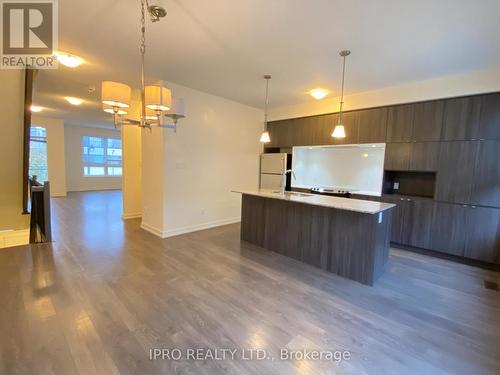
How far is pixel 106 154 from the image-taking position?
1016 cm

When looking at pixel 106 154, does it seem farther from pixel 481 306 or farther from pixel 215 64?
pixel 481 306

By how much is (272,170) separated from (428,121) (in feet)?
10.0

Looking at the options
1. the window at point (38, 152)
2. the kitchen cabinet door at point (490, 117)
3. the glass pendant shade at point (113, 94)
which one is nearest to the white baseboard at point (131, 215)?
the glass pendant shade at point (113, 94)

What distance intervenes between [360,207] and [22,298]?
359cm

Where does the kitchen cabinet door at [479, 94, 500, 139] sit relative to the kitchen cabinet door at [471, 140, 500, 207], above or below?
above

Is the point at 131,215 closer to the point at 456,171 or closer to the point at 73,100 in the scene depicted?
the point at 73,100

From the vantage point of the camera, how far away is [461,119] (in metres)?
3.44

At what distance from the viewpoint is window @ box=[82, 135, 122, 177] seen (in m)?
9.58

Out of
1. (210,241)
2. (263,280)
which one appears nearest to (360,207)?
(263,280)

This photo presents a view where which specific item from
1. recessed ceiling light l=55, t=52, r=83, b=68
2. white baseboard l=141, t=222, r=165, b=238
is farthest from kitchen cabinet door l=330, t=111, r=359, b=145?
recessed ceiling light l=55, t=52, r=83, b=68

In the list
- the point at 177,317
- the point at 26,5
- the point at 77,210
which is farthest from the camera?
the point at 77,210

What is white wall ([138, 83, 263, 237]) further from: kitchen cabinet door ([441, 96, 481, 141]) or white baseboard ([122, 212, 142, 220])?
kitchen cabinet door ([441, 96, 481, 141])

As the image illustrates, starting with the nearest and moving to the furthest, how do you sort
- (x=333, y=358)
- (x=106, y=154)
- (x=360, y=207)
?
(x=333, y=358), (x=360, y=207), (x=106, y=154)

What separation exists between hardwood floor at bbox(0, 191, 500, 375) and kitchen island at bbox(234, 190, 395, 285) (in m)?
0.21
